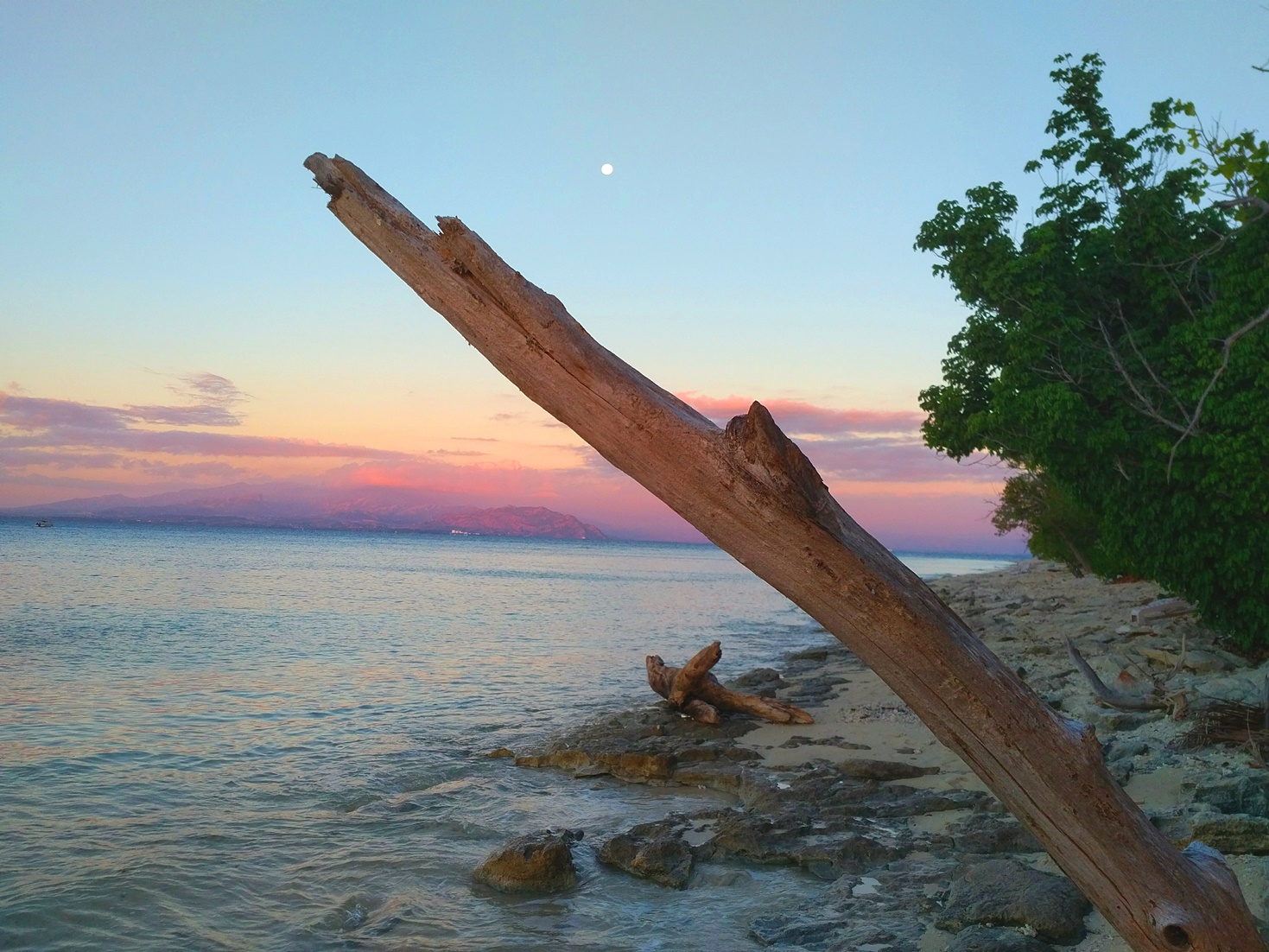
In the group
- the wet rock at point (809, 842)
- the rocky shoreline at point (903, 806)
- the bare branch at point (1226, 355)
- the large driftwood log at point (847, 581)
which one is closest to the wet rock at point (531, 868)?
the rocky shoreline at point (903, 806)

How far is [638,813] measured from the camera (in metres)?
9.35

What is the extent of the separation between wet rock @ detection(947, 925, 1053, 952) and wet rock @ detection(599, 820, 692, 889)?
2.34 metres

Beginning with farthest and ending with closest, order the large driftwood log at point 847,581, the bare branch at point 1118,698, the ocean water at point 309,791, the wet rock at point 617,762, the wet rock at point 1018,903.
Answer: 1. the wet rock at point 617,762
2. the bare branch at point 1118,698
3. the ocean water at point 309,791
4. the wet rock at point 1018,903
5. the large driftwood log at point 847,581

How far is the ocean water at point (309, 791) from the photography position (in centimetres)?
671

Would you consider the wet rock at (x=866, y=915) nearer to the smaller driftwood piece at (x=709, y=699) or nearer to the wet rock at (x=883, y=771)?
the wet rock at (x=883, y=771)

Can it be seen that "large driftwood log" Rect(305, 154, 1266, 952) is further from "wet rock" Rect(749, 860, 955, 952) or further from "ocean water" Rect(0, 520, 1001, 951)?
"ocean water" Rect(0, 520, 1001, 951)

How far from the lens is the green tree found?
11781 mm

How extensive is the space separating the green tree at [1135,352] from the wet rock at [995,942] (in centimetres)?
790

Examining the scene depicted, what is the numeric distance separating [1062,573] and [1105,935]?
5134 centimetres

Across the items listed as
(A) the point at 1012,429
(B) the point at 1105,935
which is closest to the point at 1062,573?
(A) the point at 1012,429

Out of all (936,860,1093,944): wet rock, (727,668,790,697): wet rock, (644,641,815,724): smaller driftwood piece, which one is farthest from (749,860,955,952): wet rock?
(727,668,790,697): wet rock

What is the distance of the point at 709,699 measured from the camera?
45.8 ft

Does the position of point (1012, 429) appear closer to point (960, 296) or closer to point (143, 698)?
point (960, 296)

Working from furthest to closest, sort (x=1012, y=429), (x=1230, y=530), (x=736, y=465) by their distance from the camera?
(x=1012, y=429), (x=1230, y=530), (x=736, y=465)
